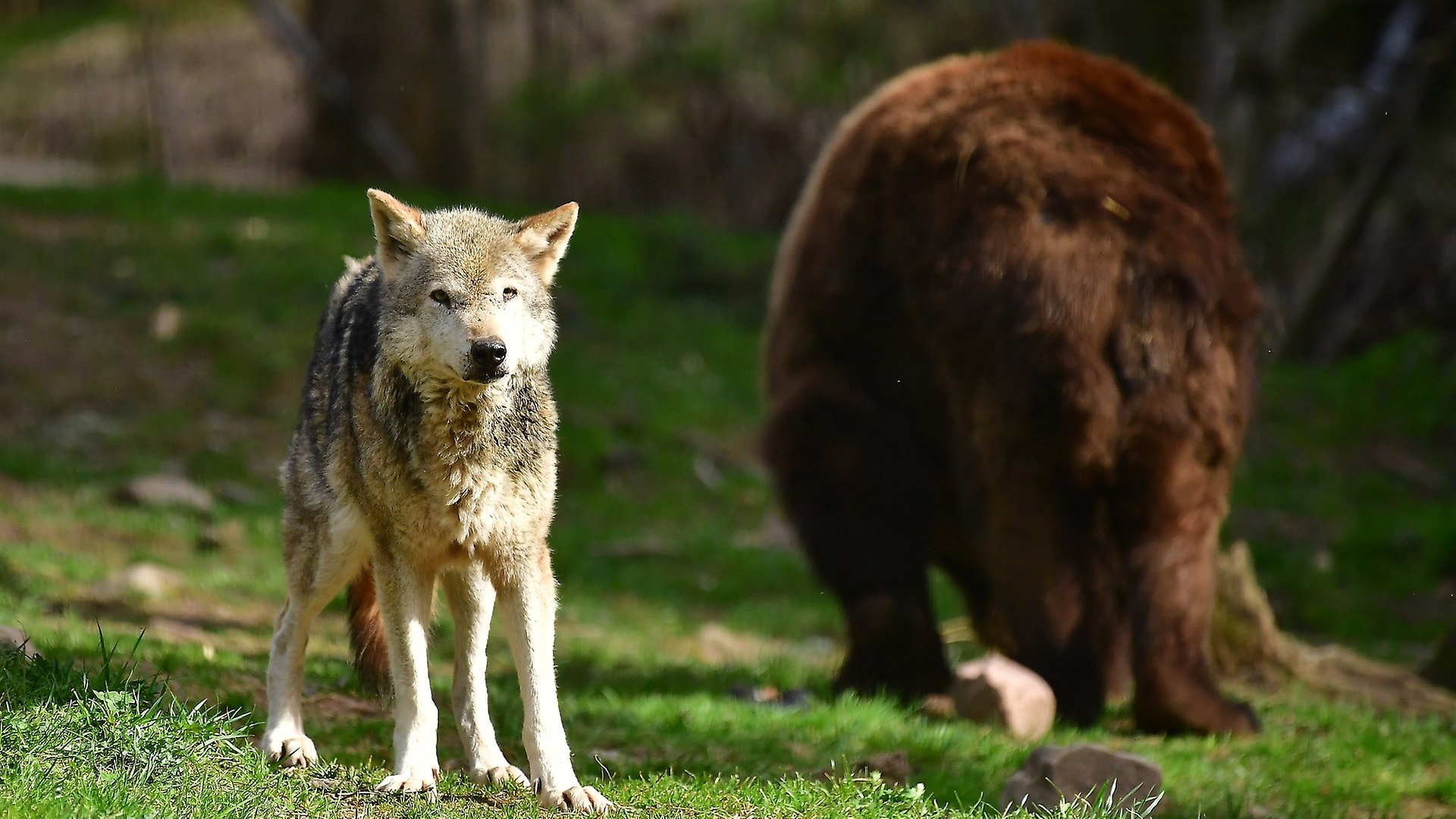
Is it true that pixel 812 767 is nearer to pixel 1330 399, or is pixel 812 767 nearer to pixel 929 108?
pixel 929 108

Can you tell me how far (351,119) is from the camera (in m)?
18.6

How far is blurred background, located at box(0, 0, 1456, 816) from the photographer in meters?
6.46

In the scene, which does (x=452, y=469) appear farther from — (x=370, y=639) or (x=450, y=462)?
(x=370, y=639)

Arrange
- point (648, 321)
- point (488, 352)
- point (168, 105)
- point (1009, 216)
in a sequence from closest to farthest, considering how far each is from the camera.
Result: point (488, 352) → point (1009, 216) → point (648, 321) → point (168, 105)

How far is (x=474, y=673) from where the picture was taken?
4926mm

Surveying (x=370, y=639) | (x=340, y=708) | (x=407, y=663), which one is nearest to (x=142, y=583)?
(x=340, y=708)

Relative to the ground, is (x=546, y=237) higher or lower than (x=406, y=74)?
higher

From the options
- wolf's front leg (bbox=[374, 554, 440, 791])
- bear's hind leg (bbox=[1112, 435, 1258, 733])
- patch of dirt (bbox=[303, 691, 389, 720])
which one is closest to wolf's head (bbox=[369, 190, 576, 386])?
wolf's front leg (bbox=[374, 554, 440, 791])

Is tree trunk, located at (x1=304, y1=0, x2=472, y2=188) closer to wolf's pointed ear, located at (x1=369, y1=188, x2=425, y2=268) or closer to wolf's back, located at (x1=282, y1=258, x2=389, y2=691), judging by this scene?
wolf's back, located at (x1=282, y1=258, x2=389, y2=691)

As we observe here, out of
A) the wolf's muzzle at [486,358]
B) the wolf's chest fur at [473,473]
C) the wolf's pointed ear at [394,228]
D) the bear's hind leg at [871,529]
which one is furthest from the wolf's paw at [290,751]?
the bear's hind leg at [871,529]

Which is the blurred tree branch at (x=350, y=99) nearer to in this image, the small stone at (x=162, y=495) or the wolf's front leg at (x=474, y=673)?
the small stone at (x=162, y=495)

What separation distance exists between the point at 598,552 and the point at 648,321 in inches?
191

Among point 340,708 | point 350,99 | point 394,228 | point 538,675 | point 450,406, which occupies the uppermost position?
point 394,228

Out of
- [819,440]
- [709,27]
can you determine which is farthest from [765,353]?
[709,27]
